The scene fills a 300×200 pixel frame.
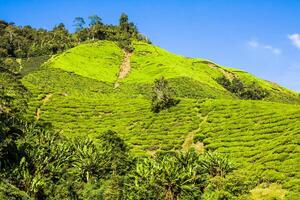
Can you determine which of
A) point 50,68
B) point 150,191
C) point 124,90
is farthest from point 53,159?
point 50,68

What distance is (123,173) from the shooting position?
254 ft

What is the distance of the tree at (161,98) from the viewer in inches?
4705

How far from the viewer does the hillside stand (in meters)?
87.0

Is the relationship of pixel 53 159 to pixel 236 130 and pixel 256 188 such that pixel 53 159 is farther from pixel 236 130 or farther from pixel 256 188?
pixel 236 130

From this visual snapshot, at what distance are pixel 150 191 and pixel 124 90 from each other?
9360 cm

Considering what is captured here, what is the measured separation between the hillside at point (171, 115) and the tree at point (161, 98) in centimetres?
196

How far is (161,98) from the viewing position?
121m

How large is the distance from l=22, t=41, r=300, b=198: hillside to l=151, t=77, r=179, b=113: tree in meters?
1.96

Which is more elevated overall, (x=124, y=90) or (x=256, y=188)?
(x=124, y=90)

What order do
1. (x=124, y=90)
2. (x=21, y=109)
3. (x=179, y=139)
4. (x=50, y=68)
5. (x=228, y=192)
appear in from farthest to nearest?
(x=50, y=68) < (x=124, y=90) < (x=179, y=139) < (x=21, y=109) < (x=228, y=192)

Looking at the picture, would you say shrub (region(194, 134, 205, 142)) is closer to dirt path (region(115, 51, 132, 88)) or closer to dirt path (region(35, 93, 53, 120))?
dirt path (region(35, 93, 53, 120))

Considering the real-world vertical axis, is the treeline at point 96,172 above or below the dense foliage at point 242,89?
below

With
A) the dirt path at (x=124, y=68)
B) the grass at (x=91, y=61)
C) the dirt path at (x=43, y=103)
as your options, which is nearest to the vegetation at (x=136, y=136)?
the dirt path at (x=43, y=103)

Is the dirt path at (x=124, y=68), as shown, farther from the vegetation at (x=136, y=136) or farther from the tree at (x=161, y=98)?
the tree at (x=161, y=98)
